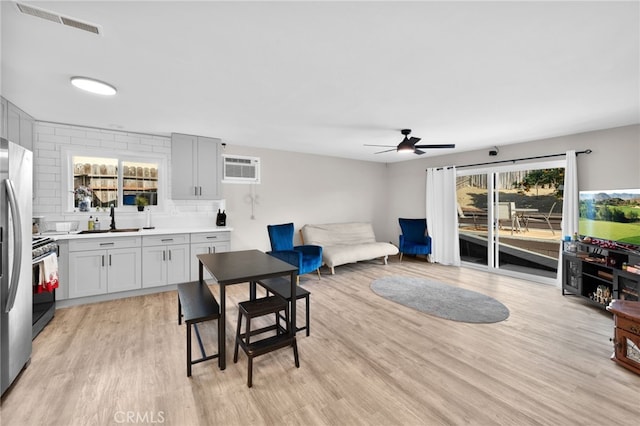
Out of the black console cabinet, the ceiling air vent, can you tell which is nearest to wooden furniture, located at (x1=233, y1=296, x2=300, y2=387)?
the ceiling air vent

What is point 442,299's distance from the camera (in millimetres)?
3717

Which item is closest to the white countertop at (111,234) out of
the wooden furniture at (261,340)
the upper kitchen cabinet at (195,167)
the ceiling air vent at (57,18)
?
the upper kitchen cabinet at (195,167)

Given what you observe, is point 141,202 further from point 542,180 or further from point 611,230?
point 542,180

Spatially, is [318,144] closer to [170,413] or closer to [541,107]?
[541,107]

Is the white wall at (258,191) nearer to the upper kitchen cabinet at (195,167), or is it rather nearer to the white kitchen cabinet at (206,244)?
the upper kitchen cabinet at (195,167)

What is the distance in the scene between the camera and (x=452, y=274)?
198 inches

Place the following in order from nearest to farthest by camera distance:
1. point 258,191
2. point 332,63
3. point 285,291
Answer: point 332,63
point 285,291
point 258,191

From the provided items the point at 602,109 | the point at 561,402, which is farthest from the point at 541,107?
the point at 561,402

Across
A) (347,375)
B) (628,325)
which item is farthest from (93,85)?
(628,325)

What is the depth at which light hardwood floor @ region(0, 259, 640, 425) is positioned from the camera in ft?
5.60

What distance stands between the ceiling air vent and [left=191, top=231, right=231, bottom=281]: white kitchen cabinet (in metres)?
2.89

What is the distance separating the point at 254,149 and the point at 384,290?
3418mm

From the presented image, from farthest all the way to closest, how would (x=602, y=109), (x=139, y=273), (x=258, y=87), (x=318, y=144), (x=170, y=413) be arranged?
1. (x=318, y=144)
2. (x=139, y=273)
3. (x=602, y=109)
4. (x=258, y=87)
5. (x=170, y=413)

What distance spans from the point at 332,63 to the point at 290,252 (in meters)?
2.91
